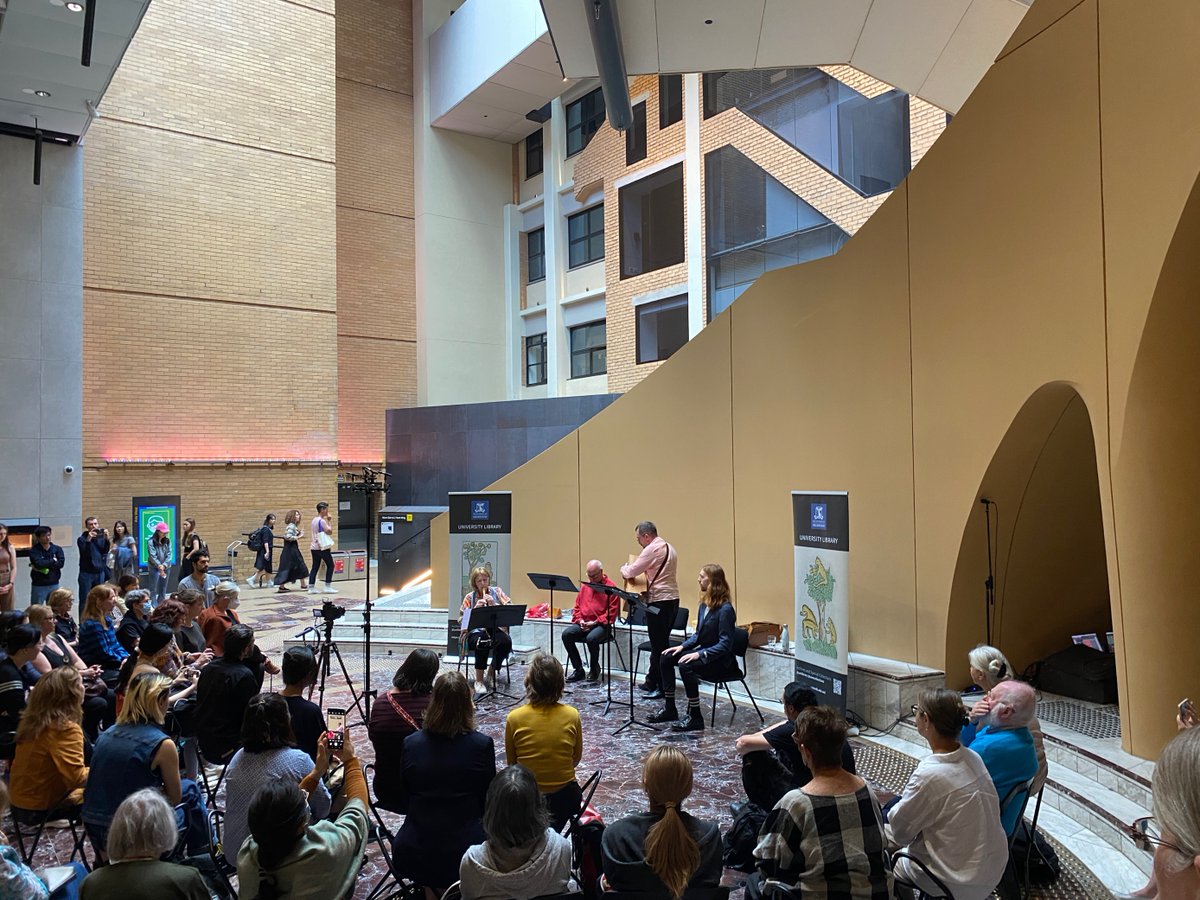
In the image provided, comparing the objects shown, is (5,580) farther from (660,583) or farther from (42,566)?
(660,583)

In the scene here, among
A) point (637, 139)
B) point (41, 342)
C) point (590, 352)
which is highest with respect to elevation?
point (637, 139)

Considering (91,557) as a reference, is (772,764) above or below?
below

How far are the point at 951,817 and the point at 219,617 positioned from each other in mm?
5051

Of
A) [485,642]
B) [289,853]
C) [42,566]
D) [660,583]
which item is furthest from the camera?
[42,566]

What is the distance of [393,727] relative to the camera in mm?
3764

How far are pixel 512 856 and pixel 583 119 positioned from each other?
1808 centimetres

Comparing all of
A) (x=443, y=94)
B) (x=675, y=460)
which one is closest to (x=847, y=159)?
(x=675, y=460)

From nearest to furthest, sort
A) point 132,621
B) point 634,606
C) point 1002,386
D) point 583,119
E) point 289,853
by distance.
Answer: point 289,853
point 1002,386
point 132,621
point 634,606
point 583,119

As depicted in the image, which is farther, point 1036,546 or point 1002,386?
point 1036,546

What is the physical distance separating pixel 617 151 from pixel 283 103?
260 inches

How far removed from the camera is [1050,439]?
5723 millimetres

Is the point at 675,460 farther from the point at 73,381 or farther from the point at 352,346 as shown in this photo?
the point at 352,346

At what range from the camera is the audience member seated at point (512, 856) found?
261cm

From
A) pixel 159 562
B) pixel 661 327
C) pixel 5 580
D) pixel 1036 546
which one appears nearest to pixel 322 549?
pixel 159 562
